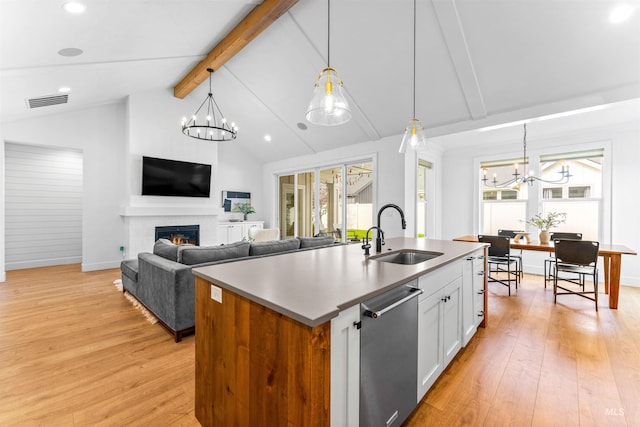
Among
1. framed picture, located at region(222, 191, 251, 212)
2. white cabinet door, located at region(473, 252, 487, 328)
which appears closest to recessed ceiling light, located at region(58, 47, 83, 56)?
framed picture, located at region(222, 191, 251, 212)

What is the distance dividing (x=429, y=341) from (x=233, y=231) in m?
6.33

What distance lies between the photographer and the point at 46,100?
14.1 feet

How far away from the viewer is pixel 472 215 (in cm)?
610

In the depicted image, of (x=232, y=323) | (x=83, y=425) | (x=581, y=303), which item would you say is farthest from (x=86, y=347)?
(x=581, y=303)

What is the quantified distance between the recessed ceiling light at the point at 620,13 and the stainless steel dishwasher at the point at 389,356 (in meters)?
3.19

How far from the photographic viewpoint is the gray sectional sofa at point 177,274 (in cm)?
264

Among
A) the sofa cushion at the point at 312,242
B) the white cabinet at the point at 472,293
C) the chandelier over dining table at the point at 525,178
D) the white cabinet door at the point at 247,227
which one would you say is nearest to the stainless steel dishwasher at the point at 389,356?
the white cabinet at the point at 472,293

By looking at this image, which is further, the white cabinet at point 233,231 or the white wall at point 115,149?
the white cabinet at point 233,231

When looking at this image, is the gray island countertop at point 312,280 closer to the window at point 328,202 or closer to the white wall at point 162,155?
the window at point 328,202

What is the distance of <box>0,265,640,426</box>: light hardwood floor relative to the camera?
67.5 inches

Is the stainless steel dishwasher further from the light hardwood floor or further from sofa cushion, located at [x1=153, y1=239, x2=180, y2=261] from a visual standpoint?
sofa cushion, located at [x1=153, y1=239, x2=180, y2=261]

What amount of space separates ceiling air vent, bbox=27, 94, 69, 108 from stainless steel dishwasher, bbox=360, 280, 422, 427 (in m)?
5.63

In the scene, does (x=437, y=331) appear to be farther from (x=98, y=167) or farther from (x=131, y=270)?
(x=98, y=167)

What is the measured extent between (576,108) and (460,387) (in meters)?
3.59
